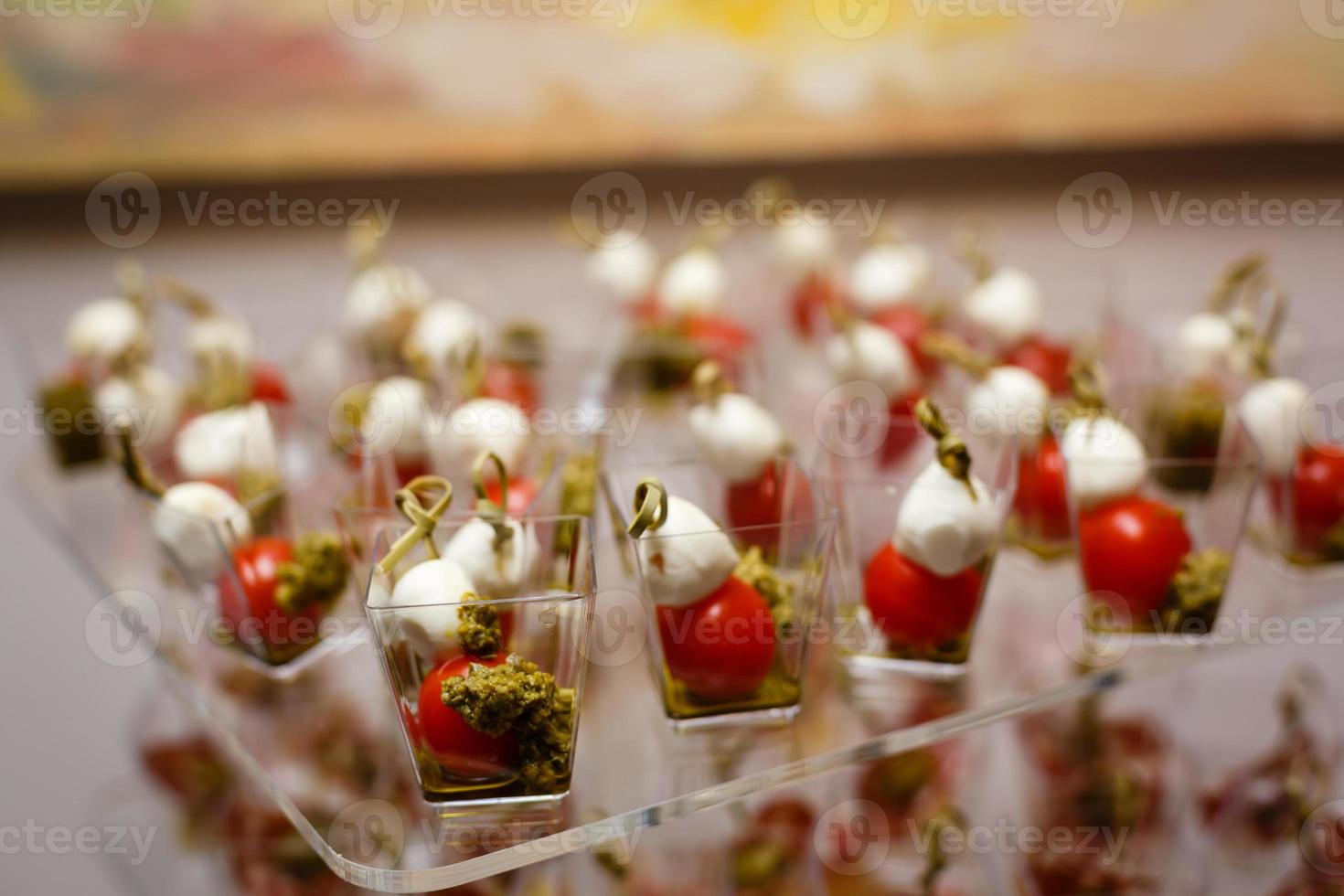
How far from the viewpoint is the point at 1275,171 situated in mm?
2193

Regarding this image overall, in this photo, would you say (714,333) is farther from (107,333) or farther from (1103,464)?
(107,333)

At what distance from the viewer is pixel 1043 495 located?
1108 mm

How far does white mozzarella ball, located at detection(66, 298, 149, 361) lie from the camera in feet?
4.64

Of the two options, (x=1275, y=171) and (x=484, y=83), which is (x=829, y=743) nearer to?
(x=484, y=83)

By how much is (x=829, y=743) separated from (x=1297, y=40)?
1714 millimetres

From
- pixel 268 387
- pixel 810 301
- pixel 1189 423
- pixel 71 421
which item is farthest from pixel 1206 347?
pixel 71 421

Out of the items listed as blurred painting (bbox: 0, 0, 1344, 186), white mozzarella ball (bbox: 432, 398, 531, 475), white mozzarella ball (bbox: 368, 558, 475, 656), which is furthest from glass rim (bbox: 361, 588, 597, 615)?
blurred painting (bbox: 0, 0, 1344, 186)

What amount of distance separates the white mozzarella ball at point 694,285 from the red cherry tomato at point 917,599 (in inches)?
24.0

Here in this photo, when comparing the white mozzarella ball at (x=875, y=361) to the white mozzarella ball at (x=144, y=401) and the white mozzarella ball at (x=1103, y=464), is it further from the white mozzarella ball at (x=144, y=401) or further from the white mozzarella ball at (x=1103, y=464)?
the white mozzarella ball at (x=144, y=401)

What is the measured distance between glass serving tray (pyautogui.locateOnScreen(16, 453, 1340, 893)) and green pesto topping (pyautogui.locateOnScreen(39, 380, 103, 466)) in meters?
0.28

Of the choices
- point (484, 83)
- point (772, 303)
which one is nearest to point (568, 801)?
point (772, 303)

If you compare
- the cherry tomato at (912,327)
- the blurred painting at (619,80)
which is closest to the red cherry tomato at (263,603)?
the cherry tomato at (912,327)

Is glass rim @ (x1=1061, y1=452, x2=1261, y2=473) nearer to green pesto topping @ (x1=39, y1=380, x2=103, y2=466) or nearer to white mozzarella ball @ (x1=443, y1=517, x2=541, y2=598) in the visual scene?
white mozzarella ball @ (x1=443, y1=517, x2=541, y2=598)

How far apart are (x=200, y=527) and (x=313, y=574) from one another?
10cm
